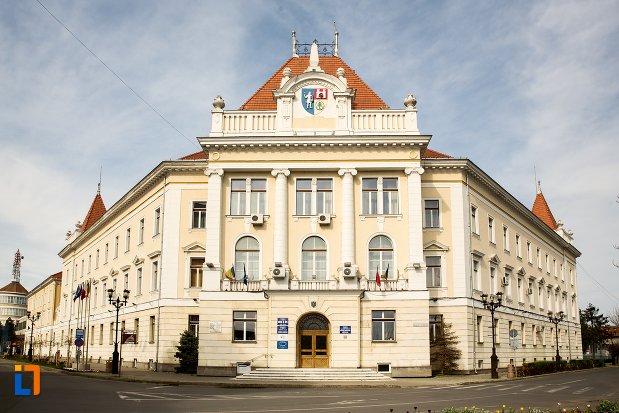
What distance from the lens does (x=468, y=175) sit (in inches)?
1646

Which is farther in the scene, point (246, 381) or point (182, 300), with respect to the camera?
point (182, 300)

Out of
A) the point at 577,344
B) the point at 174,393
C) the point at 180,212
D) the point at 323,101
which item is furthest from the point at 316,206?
the point at 577,344

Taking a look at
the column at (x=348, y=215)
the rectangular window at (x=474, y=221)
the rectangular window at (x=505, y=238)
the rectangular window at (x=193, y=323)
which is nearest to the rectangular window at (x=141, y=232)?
the rectangular window at (x=193, y=323)

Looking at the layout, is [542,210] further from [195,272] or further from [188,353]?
[188,353]

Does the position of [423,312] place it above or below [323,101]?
below

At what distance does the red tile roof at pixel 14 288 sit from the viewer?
532 feet

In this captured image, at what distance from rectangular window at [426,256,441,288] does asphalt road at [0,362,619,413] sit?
11.4 metres

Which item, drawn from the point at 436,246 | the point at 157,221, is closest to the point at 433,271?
the point at 436,246

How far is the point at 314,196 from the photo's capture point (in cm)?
3812

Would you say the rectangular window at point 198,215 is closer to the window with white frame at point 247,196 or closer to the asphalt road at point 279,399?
the window with white frame at point 247,196

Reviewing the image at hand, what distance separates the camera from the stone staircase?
33.2m

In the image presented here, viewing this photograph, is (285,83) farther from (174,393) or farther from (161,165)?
(174,393)

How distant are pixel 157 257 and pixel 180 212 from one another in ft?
11.2

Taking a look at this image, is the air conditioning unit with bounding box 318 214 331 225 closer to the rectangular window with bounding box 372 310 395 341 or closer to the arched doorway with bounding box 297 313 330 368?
the arched doorway with bounding box 297 313 330 368
